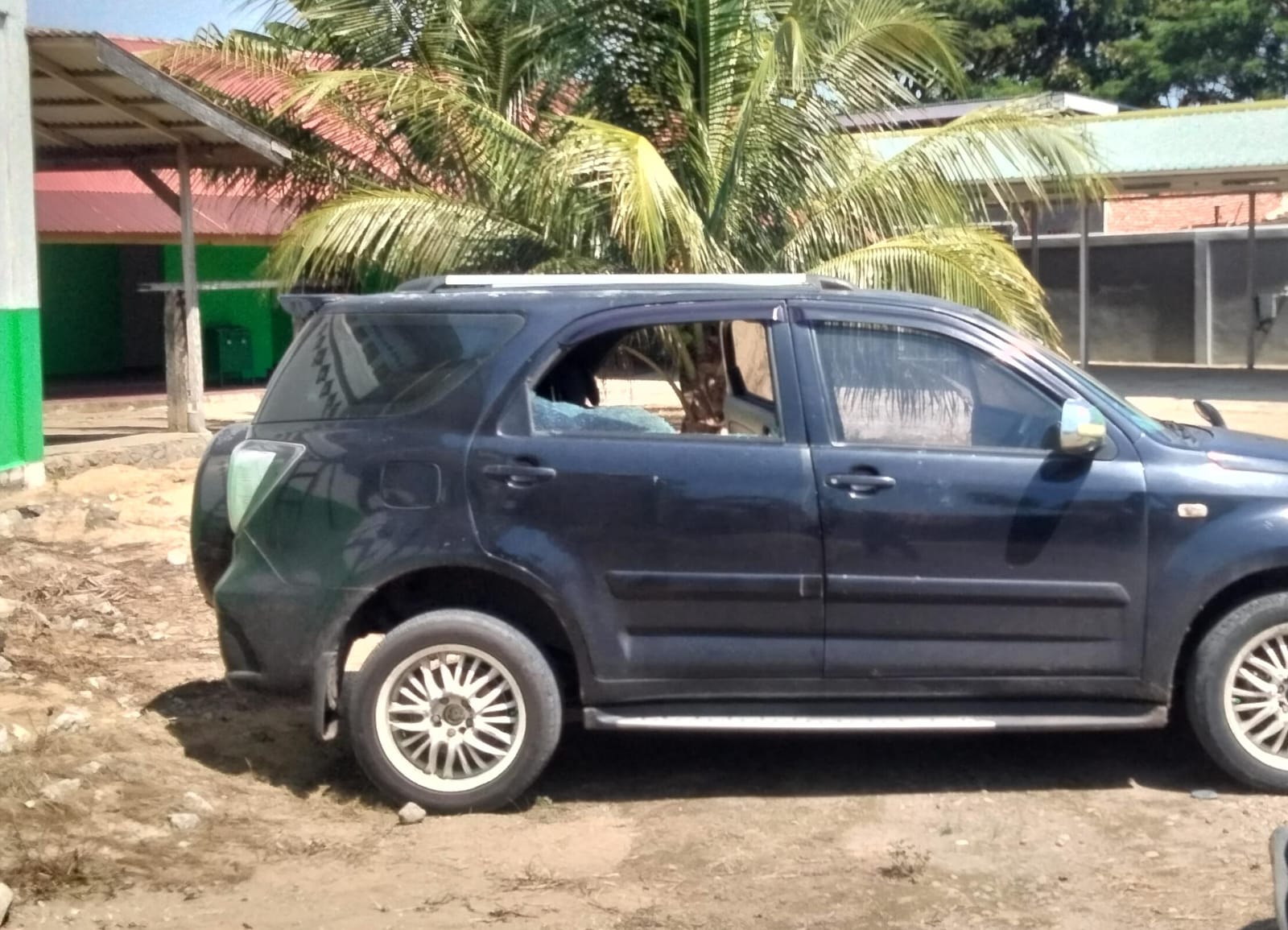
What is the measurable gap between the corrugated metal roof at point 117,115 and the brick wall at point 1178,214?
20150 millimetres

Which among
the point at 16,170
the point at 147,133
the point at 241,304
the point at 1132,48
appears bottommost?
the point at 241,304

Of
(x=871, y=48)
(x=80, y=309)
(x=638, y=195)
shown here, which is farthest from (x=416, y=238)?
(x=80, y=309)

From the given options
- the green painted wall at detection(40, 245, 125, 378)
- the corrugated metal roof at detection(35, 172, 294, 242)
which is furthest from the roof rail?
the green painted wall at detection(40, 245, 125, 378)

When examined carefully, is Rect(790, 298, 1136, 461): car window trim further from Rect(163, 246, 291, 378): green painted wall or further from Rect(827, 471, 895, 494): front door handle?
Rect(163, 246, 291, 378): green painted wall

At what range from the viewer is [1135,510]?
5.75 m

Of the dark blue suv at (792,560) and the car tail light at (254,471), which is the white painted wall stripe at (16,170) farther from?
the dark blue suv at (792,560)

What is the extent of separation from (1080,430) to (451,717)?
94.3 inches

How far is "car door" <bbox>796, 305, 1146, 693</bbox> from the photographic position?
5.76m

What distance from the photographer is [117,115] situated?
631 inches

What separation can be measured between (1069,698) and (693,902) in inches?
64.5

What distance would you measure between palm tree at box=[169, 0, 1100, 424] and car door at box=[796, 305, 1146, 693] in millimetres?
5136

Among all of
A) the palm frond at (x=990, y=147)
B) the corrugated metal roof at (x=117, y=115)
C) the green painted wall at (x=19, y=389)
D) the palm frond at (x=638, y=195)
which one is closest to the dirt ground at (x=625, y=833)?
the palm frond at (x=638, y=195)

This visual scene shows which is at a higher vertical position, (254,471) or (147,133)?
(147,133)

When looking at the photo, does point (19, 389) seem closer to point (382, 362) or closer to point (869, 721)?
point (382, 362)
